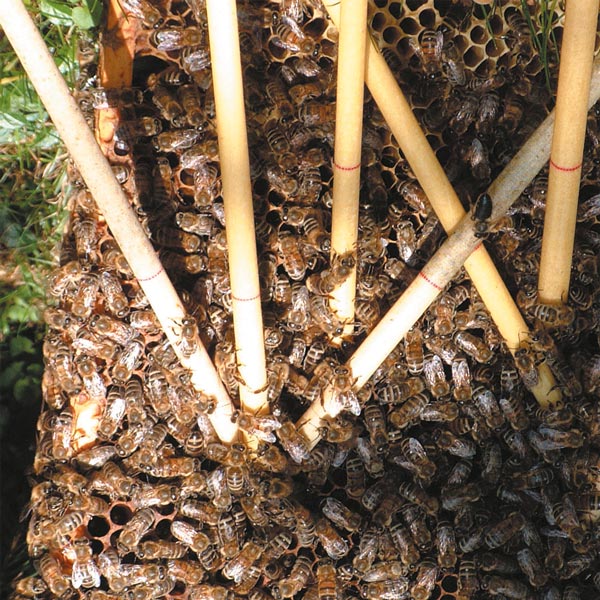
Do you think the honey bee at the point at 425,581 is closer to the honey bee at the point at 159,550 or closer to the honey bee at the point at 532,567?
the honey bee at the point at 532,567

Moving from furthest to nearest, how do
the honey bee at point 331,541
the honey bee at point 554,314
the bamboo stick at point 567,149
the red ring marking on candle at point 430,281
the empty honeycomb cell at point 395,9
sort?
1. the empty honeycomb cell at point 395,9
2. the honey bee at point 331,541
3. the honey bee at point 554,314
4. the red ring marking on candle at point 430,281
5. the bamboo stick at point 567,149

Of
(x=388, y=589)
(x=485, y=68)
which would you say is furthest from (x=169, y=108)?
(x=388, y=589)

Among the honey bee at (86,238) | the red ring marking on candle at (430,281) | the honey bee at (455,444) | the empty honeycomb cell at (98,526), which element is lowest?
the empty honeycomb cell at (98,526)

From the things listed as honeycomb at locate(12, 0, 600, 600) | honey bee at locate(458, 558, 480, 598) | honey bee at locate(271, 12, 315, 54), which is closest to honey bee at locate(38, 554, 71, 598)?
honeycomb at locate(12, 0, 600, 600)

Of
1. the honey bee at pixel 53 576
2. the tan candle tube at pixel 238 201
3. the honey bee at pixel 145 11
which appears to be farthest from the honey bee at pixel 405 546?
the honey bee at pixel 145 11

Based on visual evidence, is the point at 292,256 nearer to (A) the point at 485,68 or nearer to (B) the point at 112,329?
(B) the point at 112,329

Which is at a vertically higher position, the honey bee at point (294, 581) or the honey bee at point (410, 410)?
the honey bee at point (410, 410)
